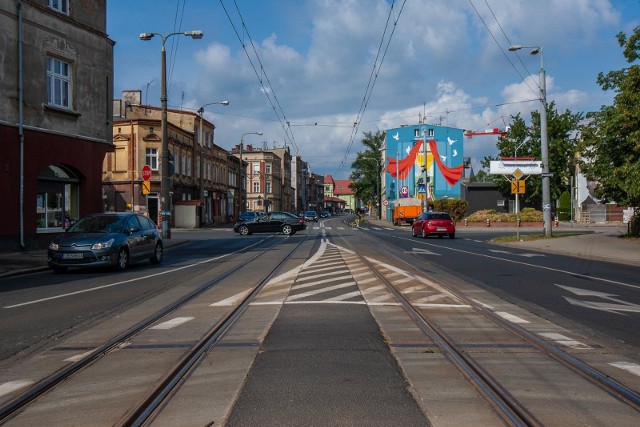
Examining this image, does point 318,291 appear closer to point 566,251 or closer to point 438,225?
point 566,251

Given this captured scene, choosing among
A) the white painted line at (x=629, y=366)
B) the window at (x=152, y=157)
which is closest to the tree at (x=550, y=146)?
the window at (x=152, y=157)

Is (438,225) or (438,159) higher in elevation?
→ (438,159)

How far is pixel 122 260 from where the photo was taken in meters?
15.6

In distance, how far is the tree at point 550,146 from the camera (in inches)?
2576

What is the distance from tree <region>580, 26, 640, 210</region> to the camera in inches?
883

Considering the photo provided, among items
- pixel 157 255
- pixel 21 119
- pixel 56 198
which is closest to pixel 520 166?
pixel 157 255

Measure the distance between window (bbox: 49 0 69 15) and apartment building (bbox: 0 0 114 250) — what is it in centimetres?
3

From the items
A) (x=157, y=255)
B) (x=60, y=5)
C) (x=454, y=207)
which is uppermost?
(x=60, y=5)

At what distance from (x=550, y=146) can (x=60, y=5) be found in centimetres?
5533

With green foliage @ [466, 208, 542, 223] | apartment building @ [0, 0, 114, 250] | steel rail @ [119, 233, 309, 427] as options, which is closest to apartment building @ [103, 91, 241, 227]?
apartment building @ [0, 0, 114, 250]

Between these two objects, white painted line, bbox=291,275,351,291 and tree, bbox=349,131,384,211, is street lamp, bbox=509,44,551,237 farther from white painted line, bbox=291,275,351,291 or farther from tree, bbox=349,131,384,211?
tree, bbox=349,131,384,211

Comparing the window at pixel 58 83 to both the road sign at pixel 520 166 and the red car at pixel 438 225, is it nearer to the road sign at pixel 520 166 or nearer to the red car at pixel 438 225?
the red car at pixel 438 225

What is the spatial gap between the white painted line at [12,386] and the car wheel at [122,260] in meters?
10.4

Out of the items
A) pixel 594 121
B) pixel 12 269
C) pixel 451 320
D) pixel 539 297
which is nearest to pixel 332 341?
pixel 451 320
